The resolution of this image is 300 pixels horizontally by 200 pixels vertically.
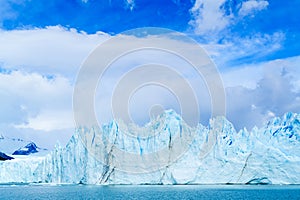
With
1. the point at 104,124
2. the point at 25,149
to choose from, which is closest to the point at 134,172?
the point at 104,124

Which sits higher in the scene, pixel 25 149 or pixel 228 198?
pixel 25 149

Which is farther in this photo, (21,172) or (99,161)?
(21,172)

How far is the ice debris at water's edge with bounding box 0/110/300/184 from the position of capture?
5288 cm

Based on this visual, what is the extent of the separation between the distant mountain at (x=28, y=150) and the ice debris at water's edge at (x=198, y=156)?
7585 cm

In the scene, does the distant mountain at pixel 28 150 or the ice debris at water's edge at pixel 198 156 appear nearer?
A: the ice debris at water's edge at pixel 198 156

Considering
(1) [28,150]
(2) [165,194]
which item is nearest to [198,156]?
(2) [165,194]

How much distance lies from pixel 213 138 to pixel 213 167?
4844 millimetres

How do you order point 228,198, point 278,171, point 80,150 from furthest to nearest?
point 80,150 < point 278,171 < point 228,198

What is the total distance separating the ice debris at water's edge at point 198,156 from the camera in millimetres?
52875

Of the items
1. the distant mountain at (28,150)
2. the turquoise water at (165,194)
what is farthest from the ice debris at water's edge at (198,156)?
the distant mountain at (28,150)

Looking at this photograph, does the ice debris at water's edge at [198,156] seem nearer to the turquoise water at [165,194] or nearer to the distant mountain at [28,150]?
the turquoise water at [165,194]

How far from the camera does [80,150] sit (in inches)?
2189

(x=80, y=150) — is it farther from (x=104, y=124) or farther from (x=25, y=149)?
(x=25, y=149)

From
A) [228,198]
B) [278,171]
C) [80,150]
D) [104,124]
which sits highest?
[104,124]
